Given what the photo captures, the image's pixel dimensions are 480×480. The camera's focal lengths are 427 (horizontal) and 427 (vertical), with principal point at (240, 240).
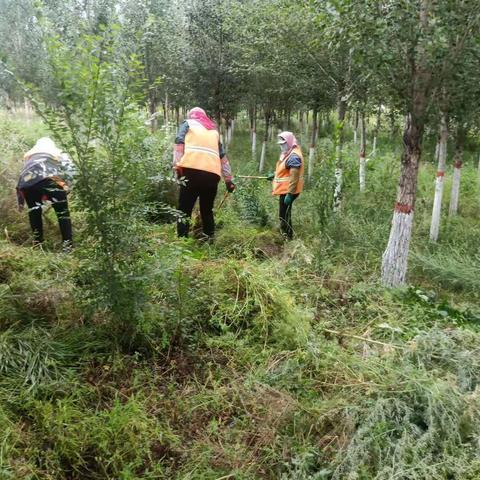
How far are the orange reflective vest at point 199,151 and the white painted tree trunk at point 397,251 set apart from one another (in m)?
2.18

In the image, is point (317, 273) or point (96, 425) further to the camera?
point (317, 273)

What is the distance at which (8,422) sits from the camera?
8.22ft

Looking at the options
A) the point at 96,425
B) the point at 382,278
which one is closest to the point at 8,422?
the point at 96,425

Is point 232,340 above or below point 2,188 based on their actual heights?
below

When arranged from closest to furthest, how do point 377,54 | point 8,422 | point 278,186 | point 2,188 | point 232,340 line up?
point 8,422, point 232,340, point 377,54, point 2,188, point 278,186

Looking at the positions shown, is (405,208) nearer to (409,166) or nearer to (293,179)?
(409,166)

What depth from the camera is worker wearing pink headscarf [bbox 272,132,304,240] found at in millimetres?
6191

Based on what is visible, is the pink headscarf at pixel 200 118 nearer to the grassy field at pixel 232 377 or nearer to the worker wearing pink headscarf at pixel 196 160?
the worker wearing pink headscarf at pixel 196 160

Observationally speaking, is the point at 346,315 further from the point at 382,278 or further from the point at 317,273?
the point at 382,278

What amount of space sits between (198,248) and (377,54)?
294 centimetres

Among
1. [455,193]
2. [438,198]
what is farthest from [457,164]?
[438,198]

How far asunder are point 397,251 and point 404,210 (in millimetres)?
490

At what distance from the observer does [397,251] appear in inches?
198

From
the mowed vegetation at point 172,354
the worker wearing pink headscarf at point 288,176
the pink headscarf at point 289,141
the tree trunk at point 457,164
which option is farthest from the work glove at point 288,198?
the tree trunk at point 457,164
